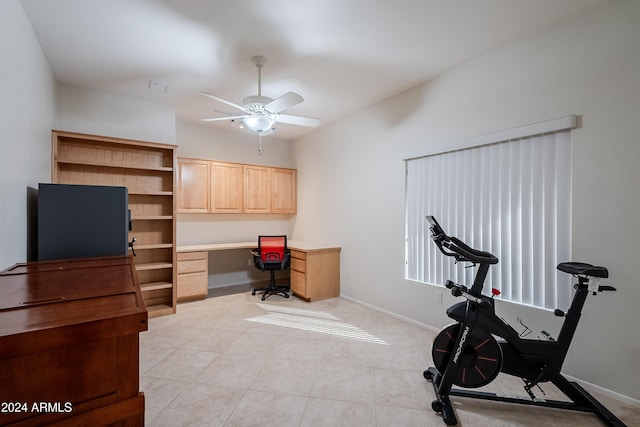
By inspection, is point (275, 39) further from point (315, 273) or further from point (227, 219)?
point (227, 219)

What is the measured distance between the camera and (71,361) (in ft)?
2.70

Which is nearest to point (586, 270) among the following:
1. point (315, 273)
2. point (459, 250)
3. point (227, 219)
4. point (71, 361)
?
point (459, 250)

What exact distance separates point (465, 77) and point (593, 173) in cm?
141

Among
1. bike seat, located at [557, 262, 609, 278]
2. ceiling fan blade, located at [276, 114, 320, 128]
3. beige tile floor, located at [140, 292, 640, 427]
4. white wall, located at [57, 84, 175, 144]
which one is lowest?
beige tile floor, located at [140, 292, 640, 427]

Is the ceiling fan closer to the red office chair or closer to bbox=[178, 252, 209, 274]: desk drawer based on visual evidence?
the red office chair

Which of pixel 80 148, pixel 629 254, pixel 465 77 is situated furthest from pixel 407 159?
pixel 80 148

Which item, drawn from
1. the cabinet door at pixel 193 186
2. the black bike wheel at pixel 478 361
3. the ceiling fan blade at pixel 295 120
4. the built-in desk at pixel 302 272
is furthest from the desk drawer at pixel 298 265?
the black bike wheel at pixel 478 361

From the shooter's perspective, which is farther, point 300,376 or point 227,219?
point 227,219

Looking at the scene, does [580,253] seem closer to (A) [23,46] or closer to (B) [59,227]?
(B) [59,227]

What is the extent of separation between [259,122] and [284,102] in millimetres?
383

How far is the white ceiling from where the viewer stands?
2.11 meters

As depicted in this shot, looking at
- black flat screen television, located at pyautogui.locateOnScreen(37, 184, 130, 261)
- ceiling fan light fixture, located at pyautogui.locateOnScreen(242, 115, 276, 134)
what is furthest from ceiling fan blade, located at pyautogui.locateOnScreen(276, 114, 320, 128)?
black flat screen television, located at pyautogui.locateOnScreen(37, 184, 130, 261)

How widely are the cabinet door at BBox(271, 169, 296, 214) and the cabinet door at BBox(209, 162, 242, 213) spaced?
0.65m

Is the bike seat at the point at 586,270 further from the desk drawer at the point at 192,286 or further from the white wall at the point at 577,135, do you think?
the desk drawer at the point at 192,286
